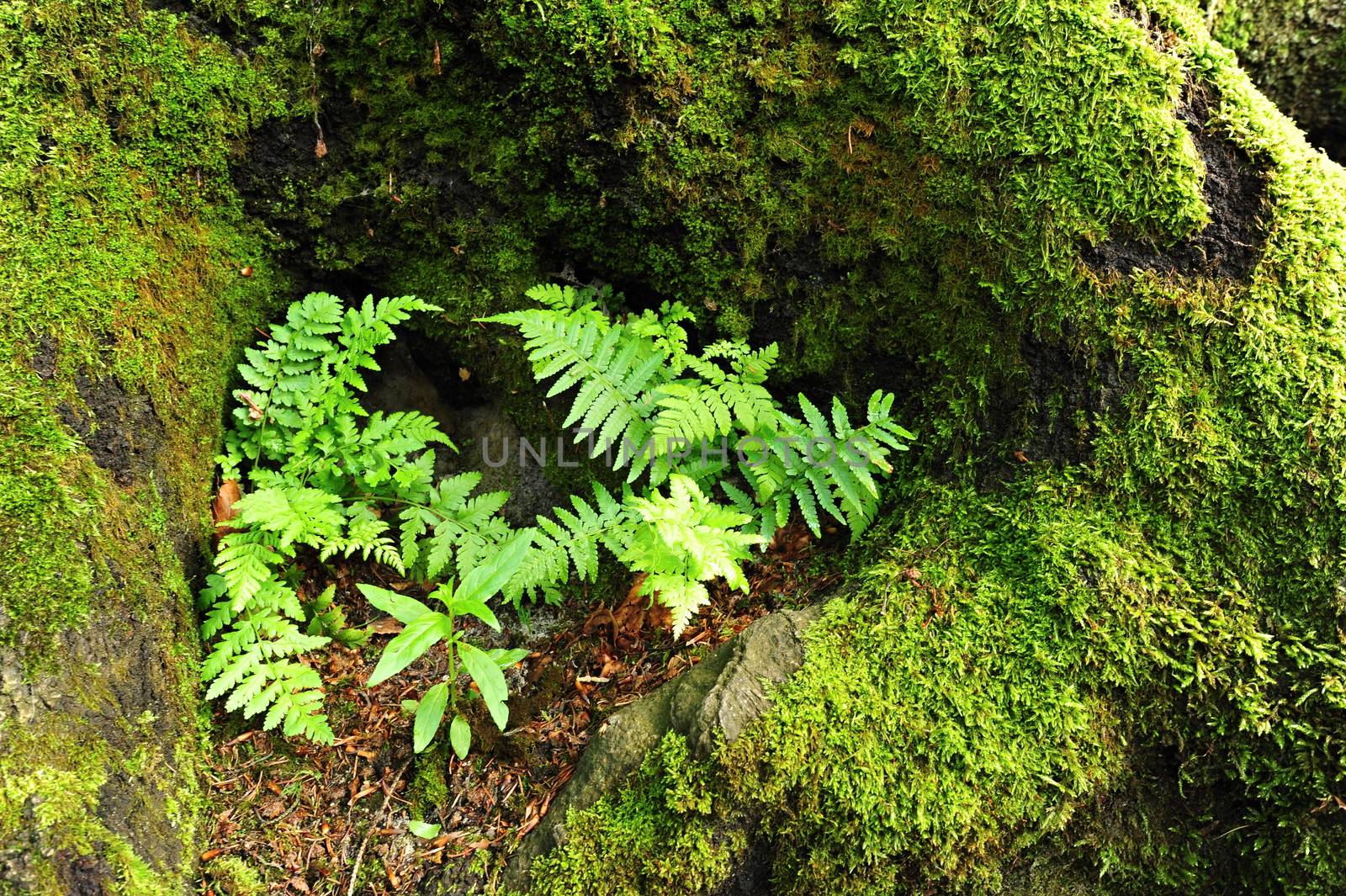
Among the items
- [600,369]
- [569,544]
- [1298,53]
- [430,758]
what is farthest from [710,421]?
[1298,53]

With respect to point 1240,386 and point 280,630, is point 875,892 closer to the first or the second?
Result: point 1240,386

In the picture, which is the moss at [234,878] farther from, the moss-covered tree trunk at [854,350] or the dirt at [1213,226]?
the dirt at [1213,226]

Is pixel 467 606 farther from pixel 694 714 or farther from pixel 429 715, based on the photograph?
pixel 694 714

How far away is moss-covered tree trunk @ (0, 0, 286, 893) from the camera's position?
2.89 m

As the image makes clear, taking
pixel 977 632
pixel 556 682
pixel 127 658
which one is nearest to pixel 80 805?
pixel 127 658

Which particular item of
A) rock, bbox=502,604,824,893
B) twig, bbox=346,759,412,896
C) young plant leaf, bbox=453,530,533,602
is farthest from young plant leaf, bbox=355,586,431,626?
rock, bbox=502,604,824,893

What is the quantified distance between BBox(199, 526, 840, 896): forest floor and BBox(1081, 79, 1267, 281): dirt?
1.96 metres

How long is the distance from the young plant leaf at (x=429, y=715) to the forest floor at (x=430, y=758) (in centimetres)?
29

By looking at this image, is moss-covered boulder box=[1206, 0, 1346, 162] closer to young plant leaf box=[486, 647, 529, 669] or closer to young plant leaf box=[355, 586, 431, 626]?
young plant leaf box=[486, 647, 529, 669]

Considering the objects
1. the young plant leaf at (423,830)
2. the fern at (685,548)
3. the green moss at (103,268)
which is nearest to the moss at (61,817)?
the green moss at (103,268)

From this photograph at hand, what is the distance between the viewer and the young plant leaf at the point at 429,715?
3.41 meters

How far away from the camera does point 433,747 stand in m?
3.73

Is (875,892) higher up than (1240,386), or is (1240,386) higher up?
(1240,386)

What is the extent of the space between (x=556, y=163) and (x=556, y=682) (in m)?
2.71
